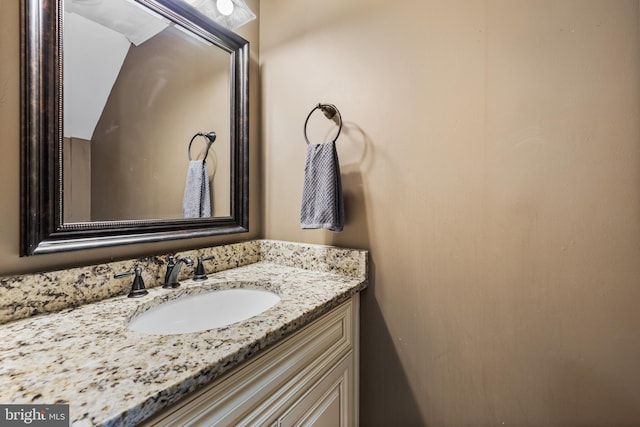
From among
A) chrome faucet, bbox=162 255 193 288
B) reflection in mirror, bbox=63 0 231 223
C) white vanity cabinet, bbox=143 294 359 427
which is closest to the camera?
white vanity cabinet, bbox=143 294 359 427

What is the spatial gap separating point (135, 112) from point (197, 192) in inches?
14.0

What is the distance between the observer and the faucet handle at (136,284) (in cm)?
87

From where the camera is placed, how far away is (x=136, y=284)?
88cm

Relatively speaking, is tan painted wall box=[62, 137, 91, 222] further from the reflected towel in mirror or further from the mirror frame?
the reflected towel in mirror

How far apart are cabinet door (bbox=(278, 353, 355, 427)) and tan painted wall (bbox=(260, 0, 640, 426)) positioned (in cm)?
16

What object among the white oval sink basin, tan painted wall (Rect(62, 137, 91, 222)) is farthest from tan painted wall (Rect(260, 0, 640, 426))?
tan painted wall (Rect(62, 137, 91, 222))

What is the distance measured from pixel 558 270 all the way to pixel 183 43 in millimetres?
1530

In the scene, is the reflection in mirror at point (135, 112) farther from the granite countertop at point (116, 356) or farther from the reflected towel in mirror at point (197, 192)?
the granite countertop at point (116, 356)

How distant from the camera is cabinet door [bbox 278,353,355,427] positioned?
726mm

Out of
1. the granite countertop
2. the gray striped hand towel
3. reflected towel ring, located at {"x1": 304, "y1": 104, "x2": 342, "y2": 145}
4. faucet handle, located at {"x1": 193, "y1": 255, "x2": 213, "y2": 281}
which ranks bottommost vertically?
the granite countertop

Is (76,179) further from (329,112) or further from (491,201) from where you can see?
(491,201)

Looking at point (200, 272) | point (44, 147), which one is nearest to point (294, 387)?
point (200, 272)

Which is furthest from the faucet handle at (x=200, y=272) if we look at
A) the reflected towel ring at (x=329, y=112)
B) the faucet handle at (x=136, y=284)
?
the reflected towel ring at (x=329, y=112)

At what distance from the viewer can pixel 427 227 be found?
3.16ft
